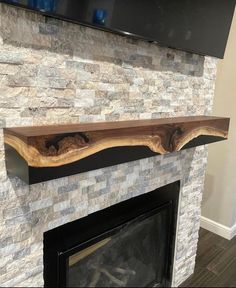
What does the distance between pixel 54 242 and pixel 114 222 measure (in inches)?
12.2

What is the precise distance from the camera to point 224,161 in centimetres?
233

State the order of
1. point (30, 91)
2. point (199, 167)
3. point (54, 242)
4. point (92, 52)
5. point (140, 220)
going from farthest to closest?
1. point (199, 167)
2. point (140, 220)
3. point (54, 242)
4. point (92, 52)
5. point (30, 91)

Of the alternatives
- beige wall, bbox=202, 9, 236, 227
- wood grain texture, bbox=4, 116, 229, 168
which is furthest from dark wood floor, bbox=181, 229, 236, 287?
wood grain texture, bbox=4, 116, 229, 168

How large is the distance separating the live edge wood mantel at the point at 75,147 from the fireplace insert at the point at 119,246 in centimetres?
40

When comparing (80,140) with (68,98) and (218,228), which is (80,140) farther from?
(218,228)

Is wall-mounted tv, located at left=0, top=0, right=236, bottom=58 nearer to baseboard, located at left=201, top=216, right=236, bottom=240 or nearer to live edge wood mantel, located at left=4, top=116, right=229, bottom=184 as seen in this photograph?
live edge wood mantel, located at left=4, top=116, right=229, bottom=184

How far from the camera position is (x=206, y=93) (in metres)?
1.51

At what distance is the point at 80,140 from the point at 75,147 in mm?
25

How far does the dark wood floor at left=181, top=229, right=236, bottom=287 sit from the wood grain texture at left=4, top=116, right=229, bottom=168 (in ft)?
4.22

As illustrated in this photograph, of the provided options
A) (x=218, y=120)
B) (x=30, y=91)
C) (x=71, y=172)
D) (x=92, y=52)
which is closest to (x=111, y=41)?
(x=92, y=52)

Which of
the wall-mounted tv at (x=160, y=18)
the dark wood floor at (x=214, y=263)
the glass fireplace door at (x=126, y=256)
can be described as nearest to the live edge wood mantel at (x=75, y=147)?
the wall-mounted tv at (x=160, y=18)

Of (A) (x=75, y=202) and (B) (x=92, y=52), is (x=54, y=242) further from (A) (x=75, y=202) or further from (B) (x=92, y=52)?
(B) (x=92, y=52)

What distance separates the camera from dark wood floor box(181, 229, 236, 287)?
188 centimetres

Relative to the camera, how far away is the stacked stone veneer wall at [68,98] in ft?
2.60
